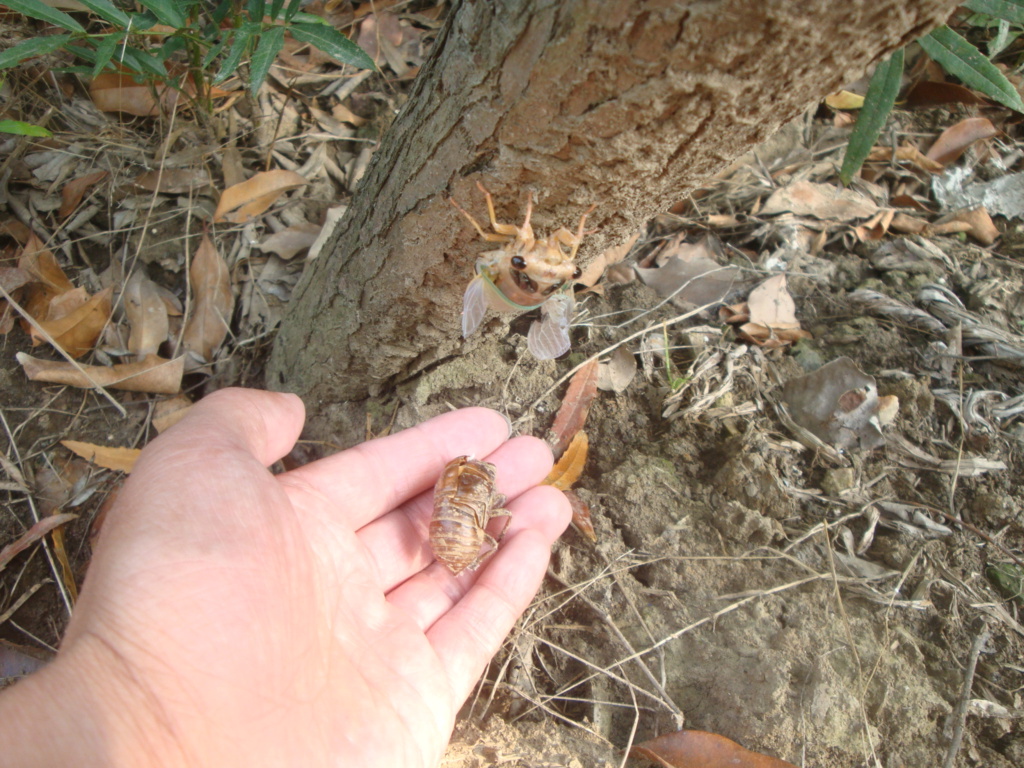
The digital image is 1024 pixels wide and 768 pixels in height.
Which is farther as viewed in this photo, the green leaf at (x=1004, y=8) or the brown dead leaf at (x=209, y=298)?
the brown dead leaf at (x=209, y=298)

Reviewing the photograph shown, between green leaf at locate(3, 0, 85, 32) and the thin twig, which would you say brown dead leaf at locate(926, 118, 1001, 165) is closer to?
the thin twig

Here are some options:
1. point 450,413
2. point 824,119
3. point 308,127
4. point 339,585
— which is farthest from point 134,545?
point 824,119

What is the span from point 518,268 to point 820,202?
2837 millimetres

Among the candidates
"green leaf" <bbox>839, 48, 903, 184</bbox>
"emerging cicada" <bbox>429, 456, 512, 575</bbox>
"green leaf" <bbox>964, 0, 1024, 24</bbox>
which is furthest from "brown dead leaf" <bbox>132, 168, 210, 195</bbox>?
"green leaf" <bbox>964, 0, 1024, 24</bbox>

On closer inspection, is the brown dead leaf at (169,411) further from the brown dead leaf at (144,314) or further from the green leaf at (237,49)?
the green leaf at (237,49)

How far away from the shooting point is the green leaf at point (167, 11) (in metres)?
2.53

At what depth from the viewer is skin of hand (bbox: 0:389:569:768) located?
1.67 meters

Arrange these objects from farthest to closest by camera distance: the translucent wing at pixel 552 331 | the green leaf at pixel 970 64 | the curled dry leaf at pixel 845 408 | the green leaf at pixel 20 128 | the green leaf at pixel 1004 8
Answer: the curled dry leaf at pixel 845 408 < the translucent wing at pixel 552 331 < the green leaf at pixel 20 128 < the green leaf at pixel 970 64 < the green leaf at pixel 1004 8

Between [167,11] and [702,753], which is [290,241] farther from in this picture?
[702,753]

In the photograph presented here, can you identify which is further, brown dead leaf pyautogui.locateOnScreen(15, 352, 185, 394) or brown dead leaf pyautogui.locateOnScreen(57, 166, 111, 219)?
brown dead leaf pyautogui.locateOnScreen(57, 166, 111, 219)

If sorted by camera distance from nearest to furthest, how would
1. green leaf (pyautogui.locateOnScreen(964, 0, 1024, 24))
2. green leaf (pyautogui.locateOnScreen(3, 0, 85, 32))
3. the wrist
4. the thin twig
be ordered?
1. the wrist
2. green leaf (pyautogui.locateOnScreen(964, 0, 1024, 24))
3. the thin twig
4. green leaf (pyautogui.locateOnScreen(3, 0, 85, 32))

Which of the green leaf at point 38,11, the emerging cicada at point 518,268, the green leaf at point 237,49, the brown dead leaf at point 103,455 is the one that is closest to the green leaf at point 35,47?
the green leaf at point 38,11

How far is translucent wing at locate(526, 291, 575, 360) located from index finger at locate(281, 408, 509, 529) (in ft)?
1.41

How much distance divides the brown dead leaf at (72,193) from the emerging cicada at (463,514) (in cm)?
270
